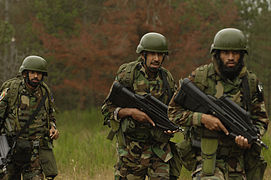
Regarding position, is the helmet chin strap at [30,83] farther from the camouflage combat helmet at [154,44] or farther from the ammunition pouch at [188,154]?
the ammunition pouch at [188,154]

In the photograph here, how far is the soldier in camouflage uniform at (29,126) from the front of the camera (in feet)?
20.0

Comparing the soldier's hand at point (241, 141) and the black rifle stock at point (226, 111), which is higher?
the black rifle stock at point (226, 111)

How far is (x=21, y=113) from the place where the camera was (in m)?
6.14

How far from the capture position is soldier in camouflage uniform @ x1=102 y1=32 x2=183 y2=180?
5.44 m

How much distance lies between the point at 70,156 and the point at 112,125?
3.72 metres

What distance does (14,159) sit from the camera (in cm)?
606

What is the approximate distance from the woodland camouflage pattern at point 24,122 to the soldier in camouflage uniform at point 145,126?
3.72 feet

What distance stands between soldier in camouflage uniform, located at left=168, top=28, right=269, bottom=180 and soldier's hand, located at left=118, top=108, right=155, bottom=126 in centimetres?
92

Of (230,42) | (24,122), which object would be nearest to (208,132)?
(230,42)

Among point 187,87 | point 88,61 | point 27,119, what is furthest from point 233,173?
point 88,61

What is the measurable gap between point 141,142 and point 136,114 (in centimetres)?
35

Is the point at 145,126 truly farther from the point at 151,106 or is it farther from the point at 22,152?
the point at 22,152

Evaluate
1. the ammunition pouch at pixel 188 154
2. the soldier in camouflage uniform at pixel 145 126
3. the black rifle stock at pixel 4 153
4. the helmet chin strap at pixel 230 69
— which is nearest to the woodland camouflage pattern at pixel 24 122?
the black rifle stock at pixel 4 153

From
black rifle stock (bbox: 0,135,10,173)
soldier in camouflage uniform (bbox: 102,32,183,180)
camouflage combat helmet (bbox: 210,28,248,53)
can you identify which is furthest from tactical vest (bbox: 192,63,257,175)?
black rifle stock (bbox: 0,135,10,173)
